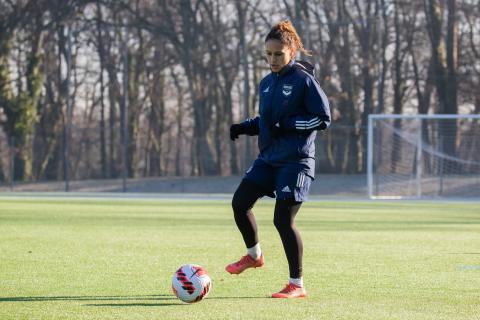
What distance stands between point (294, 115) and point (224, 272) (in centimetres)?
222

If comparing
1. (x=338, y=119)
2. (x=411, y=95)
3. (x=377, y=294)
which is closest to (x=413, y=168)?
(x=338, y=119)

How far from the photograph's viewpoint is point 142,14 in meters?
47.1

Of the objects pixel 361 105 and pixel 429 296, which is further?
pixel 361 105

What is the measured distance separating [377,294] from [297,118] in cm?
144

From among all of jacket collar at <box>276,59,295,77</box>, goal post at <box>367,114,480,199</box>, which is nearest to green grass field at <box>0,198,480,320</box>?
jacket collar at <box>276,59,295,77</box>

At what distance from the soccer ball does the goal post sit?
90.9 ft

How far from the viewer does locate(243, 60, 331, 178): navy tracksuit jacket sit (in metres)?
7.60

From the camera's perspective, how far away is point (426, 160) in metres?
36.7

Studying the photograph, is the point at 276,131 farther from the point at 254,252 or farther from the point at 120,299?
the point at 120,299

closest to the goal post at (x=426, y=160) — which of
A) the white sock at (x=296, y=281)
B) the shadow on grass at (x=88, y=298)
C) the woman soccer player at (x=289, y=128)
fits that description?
the woman soccer player at (x=289, y=128)

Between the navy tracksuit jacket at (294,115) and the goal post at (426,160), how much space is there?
27.1m

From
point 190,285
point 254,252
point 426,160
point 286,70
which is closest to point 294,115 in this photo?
point 286,70

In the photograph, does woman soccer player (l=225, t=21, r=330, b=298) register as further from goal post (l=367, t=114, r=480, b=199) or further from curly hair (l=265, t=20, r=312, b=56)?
goal post (l=367, t=114, r=480, b=199)

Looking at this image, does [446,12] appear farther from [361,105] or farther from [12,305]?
[12,305]
